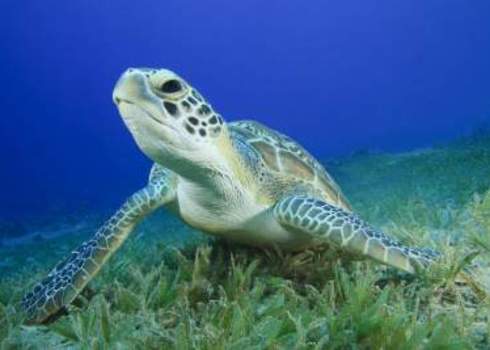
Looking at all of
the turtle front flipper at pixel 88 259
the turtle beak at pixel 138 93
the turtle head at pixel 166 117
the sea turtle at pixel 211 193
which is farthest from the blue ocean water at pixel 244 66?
the turtle beak at pixel 138 93

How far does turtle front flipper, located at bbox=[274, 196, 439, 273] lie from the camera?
3.12 m

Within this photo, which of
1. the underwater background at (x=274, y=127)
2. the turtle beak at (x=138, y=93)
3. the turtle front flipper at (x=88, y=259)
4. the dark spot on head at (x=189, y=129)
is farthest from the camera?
the turtle front flipper at (x=88, y=259)

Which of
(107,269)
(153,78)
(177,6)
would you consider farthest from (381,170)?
Result: (177,6)

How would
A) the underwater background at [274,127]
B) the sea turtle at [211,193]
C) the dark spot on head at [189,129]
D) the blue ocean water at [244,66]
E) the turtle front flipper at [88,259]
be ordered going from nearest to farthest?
the underwater background at [274,127]
the sea turtle at [211,193]
the dark spot on head at [189,129]
the turtle front flipper at [88,259]
the blue ocean water at [244,66]

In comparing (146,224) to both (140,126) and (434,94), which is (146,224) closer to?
(140,126)

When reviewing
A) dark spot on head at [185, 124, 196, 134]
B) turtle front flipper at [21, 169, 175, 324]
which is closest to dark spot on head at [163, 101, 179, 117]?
dark spot on head at [185, 124, 196, 134]

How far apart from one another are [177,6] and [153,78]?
5859 inches

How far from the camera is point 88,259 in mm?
3656

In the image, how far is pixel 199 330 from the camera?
255cm

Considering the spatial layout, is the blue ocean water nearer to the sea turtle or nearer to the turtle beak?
the sea turtle

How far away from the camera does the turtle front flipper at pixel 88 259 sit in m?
3.32

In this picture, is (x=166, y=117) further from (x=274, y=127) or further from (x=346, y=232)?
(x=274, y=127)

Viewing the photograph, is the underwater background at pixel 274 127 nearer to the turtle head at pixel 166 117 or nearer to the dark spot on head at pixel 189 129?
the turtle head at pixel 166 117

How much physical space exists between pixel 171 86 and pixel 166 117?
0.22 meters
